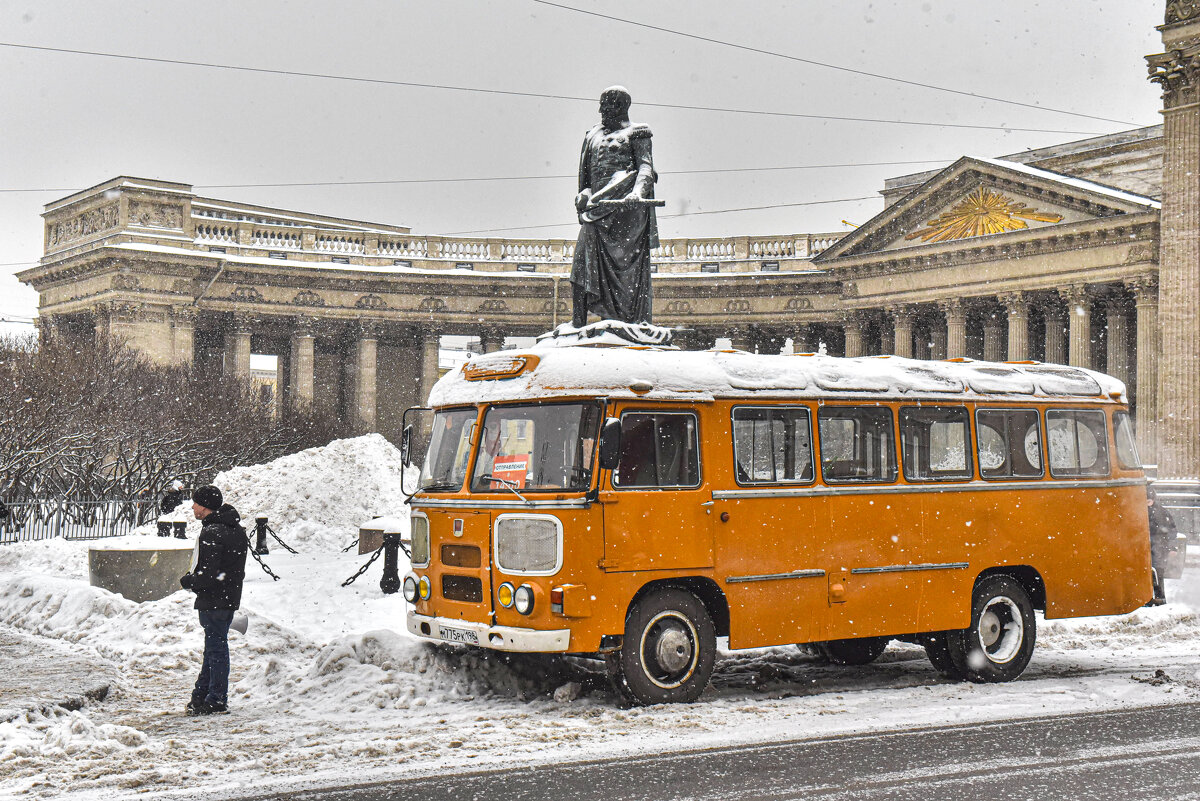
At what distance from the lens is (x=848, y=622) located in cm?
1148

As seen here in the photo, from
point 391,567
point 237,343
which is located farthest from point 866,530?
point 237,343

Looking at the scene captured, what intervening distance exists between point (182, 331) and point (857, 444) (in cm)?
4324

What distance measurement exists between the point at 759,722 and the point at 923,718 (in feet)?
4.41

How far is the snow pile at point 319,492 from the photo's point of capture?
26.4m

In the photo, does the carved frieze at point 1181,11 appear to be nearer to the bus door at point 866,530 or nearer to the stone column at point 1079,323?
the stone column at point 1079,323

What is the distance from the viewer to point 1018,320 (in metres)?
48.0

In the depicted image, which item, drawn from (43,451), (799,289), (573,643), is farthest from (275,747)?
(799,289)

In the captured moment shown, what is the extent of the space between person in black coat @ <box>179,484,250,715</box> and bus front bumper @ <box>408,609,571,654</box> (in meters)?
1.75

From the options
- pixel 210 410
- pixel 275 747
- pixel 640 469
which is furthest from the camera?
pixel 210 410

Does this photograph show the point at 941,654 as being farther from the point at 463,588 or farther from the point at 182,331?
the point at 182,331

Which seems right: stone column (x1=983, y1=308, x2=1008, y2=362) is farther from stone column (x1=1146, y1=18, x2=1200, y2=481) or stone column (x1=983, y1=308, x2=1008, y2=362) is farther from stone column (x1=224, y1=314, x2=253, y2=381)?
stone column (x1=224, y1=314, x2=253, y2=381)

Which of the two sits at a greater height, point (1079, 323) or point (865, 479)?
point (1079, 323)

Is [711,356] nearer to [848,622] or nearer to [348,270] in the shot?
[848,622]

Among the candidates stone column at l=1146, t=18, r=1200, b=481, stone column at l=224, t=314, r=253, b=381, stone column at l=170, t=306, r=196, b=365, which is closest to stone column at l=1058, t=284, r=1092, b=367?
stone column at l=1146, t=18, r=1200, b=481
